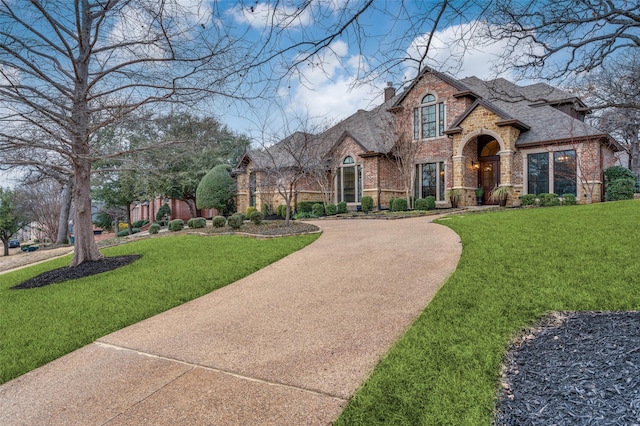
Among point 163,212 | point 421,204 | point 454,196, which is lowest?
point 163,212

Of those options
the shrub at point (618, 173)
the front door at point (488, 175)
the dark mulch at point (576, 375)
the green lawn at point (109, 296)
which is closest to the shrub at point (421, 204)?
the front door at point (488, 175)

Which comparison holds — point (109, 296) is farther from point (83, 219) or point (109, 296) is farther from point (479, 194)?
point (479, 194)

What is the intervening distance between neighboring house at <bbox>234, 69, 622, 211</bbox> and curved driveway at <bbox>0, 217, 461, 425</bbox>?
8.39 meters

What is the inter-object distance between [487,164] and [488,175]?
0.58 m

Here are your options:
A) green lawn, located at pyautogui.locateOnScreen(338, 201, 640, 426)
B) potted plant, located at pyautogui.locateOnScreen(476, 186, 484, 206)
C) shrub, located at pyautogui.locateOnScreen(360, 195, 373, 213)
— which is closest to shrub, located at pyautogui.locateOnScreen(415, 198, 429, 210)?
shrub, located at pyautogui.locateOnScreen(360, 195, 373, 213)

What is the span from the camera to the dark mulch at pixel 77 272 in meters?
7.35

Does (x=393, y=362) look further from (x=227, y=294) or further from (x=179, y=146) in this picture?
(x=179, y=146)

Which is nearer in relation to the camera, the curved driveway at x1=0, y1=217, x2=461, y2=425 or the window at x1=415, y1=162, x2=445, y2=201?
the curved driveway at x1=0, y1=217, x2=461, y2=425

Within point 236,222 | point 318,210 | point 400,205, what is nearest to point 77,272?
point 236,222

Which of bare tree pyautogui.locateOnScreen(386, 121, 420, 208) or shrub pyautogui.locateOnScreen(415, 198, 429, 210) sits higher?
bare tree pyautogui.locateOnScreen(386, 121, 420, 208)

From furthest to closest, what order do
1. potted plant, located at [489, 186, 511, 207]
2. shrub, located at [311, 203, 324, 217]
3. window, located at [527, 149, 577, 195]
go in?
shrub, located at [311, 203, 324, 217] → potted plant, located at [489, 186, 511, 207] → window, located at [527, 149, 577, 195]

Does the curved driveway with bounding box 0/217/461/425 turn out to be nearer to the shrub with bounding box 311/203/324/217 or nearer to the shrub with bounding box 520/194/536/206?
the shrub with bounding box 520/194/536/206

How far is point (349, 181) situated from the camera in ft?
69.4

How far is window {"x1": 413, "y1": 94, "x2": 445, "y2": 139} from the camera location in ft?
62.4
